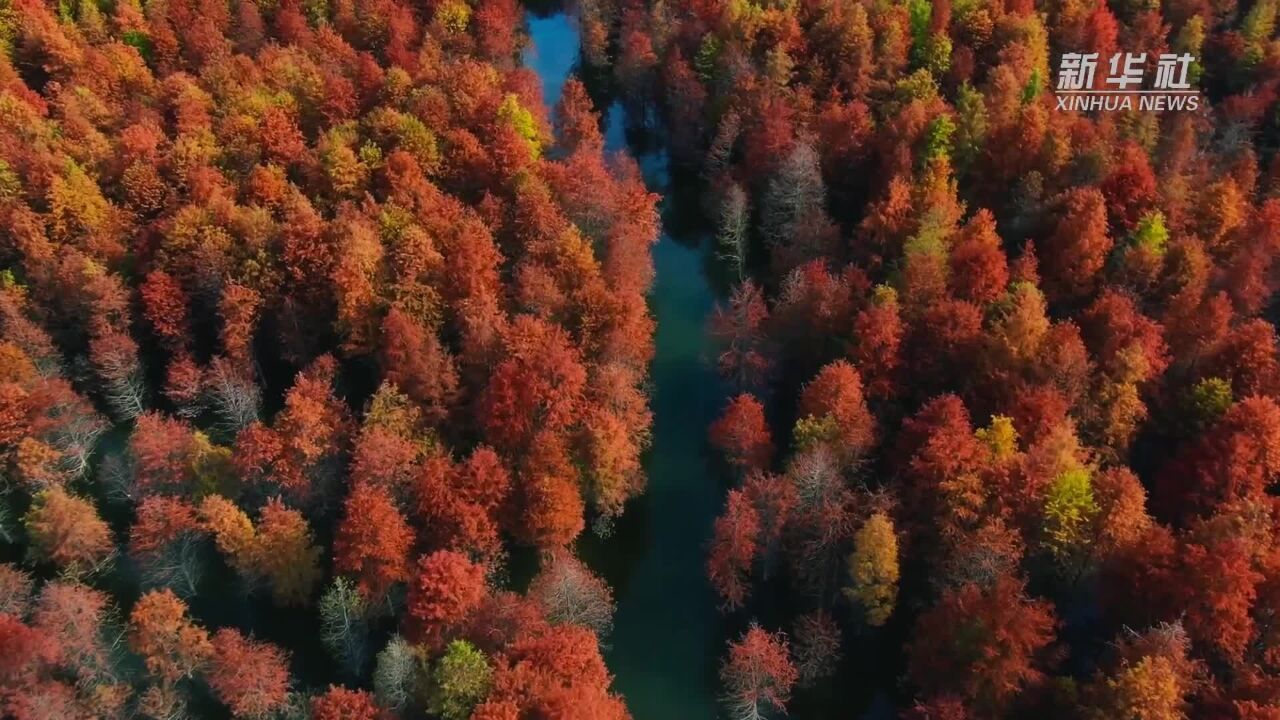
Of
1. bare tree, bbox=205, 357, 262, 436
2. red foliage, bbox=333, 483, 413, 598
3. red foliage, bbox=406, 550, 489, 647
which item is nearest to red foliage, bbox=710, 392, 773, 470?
red foliage, bbox=406, 550, 489, 647

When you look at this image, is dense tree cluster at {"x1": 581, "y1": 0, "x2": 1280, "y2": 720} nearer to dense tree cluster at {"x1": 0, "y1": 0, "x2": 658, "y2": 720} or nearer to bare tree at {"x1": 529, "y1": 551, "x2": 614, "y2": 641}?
bare tree at {"x1": 529, "y1": 551, "x2": 614, "y2": 641}

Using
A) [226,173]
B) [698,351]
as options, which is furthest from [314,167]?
[698,351]

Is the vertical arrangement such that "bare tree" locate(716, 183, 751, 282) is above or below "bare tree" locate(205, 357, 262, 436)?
above

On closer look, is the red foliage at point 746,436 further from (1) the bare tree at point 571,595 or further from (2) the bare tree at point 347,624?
(2) the bare tree at point 347,624

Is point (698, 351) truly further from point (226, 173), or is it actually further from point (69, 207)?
point (69, 207)

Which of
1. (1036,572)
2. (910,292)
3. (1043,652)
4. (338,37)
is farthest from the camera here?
(338,37)

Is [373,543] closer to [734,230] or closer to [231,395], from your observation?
[231,395]
